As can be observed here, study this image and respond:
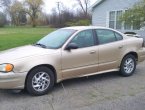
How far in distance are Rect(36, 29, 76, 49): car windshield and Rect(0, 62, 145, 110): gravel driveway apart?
1.05m

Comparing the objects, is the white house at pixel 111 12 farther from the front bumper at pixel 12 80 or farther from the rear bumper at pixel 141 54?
the front bumper at pixel 12 80

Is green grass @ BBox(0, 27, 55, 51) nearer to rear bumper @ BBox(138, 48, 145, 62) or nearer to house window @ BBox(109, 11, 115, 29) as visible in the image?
house window @ BBox(109, 11, 115, 29)

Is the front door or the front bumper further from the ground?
the front door

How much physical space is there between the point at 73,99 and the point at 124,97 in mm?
1114

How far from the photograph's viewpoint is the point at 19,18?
82000mm

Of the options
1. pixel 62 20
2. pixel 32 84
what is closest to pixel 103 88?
pixel 32 84

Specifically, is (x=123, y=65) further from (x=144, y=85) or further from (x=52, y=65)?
(x=52, y=65)

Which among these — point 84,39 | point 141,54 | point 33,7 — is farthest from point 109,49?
point 33,7

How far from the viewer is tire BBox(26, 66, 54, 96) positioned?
18.4ft

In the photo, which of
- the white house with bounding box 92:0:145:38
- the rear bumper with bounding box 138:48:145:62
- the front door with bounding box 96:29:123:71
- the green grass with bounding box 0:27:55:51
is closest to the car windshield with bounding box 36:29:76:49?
the front door with bounding box 96:29:123:71

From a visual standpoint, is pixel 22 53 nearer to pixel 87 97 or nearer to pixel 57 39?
pixel 57 39

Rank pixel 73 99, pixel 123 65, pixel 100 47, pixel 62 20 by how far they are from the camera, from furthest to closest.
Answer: pixel 62 20, pixel 123 65, pixel 100 47, pixel 73 99

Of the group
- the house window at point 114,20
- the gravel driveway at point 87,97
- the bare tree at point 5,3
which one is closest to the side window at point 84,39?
the gravel driveway at point 87,97

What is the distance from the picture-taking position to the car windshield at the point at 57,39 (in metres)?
6.29
